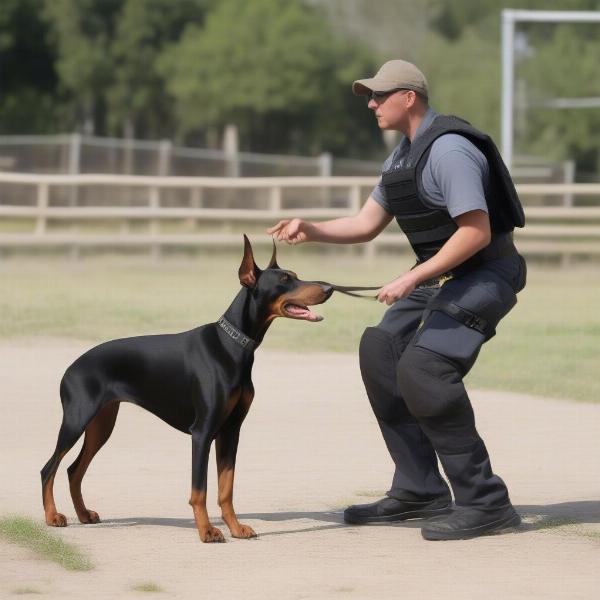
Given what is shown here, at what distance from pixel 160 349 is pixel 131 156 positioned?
23380 millimetres

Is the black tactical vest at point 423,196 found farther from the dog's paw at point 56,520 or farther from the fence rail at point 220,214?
the fence rail at point 220,214

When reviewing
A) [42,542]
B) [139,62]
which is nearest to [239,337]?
[42,542]

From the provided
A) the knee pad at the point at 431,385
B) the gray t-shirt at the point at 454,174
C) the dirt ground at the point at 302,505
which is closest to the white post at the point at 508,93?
the dirt ground at the point at 302,505

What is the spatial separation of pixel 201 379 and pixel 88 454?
709 mm

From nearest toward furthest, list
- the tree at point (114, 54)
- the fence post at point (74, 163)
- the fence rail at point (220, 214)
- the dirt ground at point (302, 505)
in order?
the dirt ground at point (302, 505)
the fence rail at point (220, 214)
the fence post at point (74, 163)
the tree at point (114, 54)

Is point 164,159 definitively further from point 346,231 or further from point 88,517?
point 88,517

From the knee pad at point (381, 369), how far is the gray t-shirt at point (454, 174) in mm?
695

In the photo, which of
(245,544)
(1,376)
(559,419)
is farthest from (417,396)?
(1,376)

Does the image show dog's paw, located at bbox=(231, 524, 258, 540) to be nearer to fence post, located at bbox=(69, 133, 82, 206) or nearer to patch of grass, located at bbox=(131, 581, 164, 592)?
patch of grass, located at bbox=(131, 581, 164, 592)

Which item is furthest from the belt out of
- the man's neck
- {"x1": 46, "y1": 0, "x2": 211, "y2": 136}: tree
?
{"x1": 46, "y1": 0, "x2": 211, "y2": 136}: tree

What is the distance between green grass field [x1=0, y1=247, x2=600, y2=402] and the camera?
39.7ft

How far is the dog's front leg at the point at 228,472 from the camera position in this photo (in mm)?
6180

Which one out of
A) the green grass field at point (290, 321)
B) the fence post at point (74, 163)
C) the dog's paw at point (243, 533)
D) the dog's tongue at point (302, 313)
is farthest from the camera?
the fence post at point (74, 163)

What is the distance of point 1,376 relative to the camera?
11117mm
